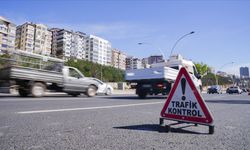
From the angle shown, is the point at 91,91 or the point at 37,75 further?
the point at 91,91

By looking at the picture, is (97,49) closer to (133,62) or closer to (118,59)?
(118,59)

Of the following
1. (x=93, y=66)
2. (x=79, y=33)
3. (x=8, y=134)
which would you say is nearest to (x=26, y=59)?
(x=8, y=134)

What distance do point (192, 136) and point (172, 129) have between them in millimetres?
535

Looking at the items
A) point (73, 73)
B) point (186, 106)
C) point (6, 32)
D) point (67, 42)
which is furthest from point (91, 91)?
point (67, 42)

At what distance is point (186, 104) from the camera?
380 cm

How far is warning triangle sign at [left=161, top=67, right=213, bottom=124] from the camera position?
362 centimetres

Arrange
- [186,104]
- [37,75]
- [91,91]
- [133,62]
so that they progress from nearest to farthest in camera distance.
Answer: [186,104] < [37,75] < [91,91] < [133,62]

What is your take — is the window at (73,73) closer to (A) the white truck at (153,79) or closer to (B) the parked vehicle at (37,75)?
(B) the parked vehicle at (37,75)

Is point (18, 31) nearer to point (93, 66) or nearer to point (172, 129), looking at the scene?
point (93, 66)

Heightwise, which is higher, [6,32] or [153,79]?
[6,32]

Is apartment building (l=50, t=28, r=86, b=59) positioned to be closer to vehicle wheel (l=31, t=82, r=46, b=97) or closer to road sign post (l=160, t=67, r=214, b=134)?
vehicle wheel (l=31, t=82, r=46, b=97)

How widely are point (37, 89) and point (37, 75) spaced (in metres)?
0.82

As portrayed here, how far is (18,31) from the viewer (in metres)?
121

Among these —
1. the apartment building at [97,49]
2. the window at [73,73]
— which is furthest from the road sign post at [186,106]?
the apartment building at [97,49]
